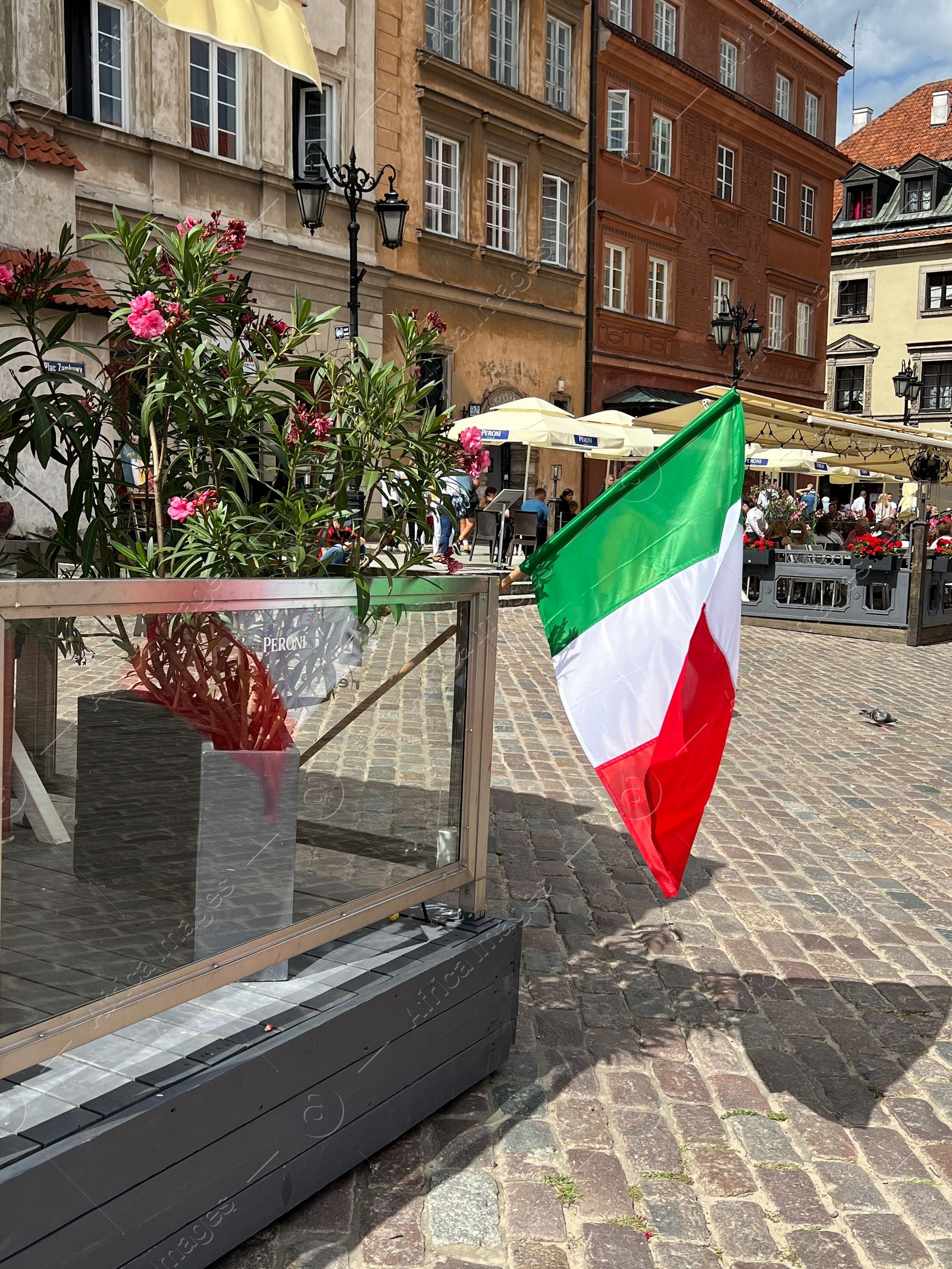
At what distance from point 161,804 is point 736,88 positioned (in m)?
35.1

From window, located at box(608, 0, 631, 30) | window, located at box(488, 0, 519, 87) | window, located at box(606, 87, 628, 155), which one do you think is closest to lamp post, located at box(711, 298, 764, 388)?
window, located at box(606, 87, 628, 155)

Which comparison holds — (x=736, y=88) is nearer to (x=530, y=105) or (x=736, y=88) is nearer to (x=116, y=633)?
(x=530, y=105)

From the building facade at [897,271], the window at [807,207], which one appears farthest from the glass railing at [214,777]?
the building facade at [897,271]

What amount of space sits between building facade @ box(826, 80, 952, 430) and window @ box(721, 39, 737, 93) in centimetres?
1971

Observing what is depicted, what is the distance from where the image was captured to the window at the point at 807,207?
37.3 m

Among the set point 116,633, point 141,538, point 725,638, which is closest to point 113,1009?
point 116,633

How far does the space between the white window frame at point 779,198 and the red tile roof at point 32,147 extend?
80.6ft

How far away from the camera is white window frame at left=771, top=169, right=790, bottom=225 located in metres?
35.7

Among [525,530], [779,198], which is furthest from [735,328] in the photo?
[779,198]

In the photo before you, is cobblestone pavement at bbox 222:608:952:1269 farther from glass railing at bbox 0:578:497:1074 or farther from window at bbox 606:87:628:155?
window at bbox 606:87:628:155

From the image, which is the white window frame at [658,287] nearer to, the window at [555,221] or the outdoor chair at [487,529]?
the window at [555,221]

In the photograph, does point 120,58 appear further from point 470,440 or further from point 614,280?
point 470,440

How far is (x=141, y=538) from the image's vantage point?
10.1ft

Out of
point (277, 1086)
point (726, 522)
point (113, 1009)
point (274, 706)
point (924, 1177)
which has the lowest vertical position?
point (924, 1177)
